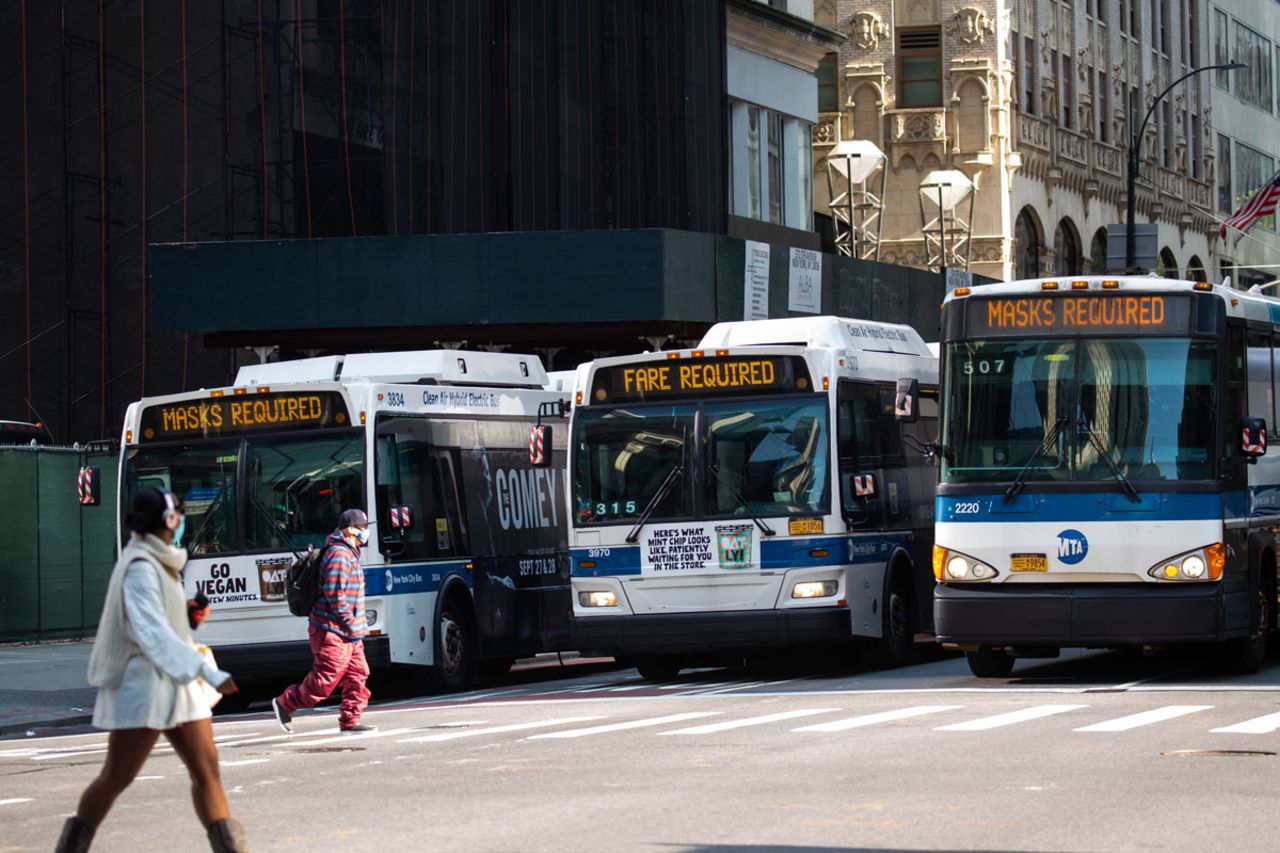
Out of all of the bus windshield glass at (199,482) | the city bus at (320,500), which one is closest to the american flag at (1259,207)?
the city bus at (320,500)

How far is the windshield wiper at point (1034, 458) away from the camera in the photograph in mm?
18656

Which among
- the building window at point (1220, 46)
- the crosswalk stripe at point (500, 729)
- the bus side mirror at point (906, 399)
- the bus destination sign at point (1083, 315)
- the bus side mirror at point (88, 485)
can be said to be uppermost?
the building window at point (1220, 46)

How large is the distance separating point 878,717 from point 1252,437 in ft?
14.6

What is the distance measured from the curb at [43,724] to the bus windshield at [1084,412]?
318 inches

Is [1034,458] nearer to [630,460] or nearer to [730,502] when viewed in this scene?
[730,502]

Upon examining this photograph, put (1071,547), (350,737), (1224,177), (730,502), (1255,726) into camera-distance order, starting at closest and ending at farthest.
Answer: (1255,726)
(350,737)
(1071,547)
(730,502)
(1224,177)

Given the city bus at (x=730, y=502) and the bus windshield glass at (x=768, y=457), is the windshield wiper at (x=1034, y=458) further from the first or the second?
the bus windshield glass at (x=768, y=457)

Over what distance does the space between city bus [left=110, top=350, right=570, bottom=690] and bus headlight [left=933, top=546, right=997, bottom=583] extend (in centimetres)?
452

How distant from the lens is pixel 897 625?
2219 cm

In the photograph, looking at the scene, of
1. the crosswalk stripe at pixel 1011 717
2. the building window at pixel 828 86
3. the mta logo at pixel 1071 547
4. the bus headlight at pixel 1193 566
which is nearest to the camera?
the crosswalk stripe at pixel 1011 717

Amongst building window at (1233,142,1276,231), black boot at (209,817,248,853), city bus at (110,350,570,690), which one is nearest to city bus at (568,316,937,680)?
city bus at (110,350,570,690)

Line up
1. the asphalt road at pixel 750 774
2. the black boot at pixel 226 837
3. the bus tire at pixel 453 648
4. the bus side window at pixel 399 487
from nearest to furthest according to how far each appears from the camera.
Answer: the black boot at pixel 226 837
the asphalt road at pixel 750 774
the bus side window at pixel 399 487
the bus tire at pixel 453 648

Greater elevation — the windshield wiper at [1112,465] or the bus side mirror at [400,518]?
the windshield wiper at [1112,465]

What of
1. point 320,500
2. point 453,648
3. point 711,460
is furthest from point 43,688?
point 711,460
